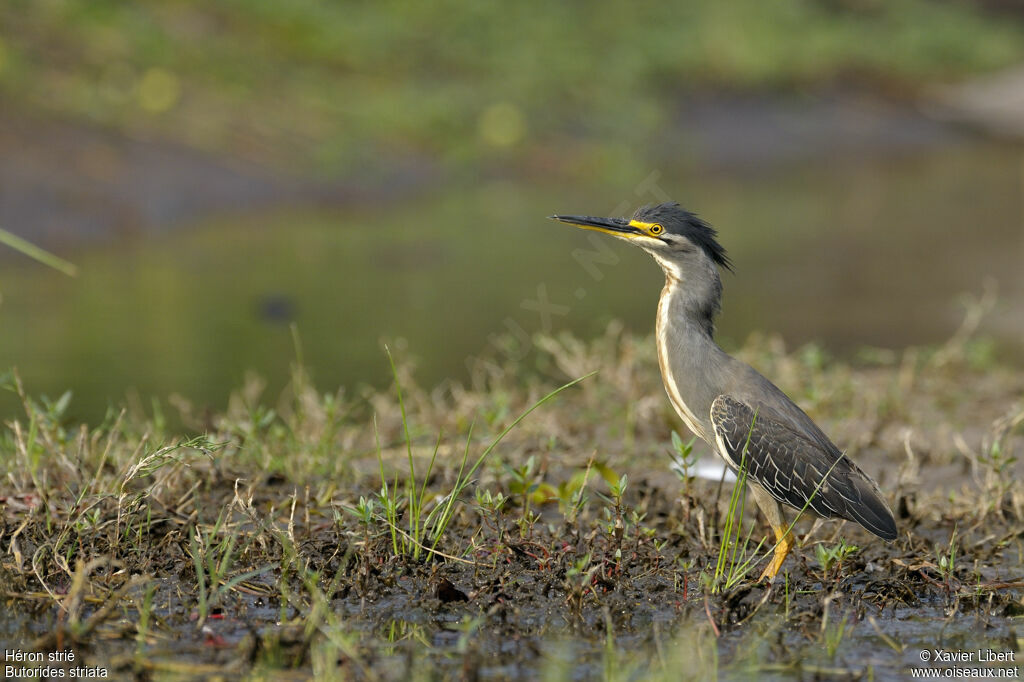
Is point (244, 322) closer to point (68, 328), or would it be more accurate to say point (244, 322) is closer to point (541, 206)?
point (68, 328)

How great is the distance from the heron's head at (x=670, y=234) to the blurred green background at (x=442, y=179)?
1.20m

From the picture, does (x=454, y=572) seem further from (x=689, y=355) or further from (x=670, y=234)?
(x=670, y=234)

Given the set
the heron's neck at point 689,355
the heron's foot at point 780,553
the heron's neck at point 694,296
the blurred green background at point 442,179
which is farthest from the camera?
the blurred green background at point 442,179

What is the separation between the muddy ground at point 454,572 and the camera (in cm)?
371

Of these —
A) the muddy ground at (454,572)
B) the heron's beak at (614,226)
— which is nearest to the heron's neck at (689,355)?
the heron's beak at (614,226)

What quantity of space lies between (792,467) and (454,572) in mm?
1099

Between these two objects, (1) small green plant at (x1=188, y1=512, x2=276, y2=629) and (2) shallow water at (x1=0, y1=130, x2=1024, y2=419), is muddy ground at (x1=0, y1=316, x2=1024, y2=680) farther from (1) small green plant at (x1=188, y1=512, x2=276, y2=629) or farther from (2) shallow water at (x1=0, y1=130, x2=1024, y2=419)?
(2) shallow water at (x1=0, y1=130, x2=1024, y2=419)

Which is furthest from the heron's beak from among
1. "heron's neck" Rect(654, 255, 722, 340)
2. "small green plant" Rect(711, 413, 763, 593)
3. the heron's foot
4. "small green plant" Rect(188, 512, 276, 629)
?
"small green plant" Rect(188, 512, 276, 629)

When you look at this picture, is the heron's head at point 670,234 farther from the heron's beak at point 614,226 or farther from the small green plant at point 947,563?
the small green plant at point 947,563

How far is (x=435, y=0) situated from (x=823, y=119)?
565 cm

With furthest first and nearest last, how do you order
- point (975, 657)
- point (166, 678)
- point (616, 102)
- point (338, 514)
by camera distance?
1. point (616, 102)
2. point (338, 514)
3. point (975, 657)
4. point (166, 678)

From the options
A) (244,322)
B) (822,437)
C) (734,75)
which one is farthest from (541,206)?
(822,437)

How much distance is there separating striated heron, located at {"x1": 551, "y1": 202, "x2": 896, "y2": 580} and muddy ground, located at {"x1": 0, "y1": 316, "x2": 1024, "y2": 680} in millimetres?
175

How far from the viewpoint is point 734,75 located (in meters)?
19.7
